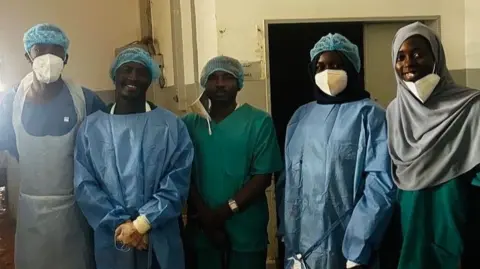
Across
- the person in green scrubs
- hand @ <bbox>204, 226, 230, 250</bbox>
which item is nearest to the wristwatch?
the person in green scrubs

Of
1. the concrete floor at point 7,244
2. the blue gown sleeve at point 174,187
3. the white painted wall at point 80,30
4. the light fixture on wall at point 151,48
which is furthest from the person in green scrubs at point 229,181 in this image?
the white painted wall at point 80,30

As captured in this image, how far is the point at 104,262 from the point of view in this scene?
7.06 feet

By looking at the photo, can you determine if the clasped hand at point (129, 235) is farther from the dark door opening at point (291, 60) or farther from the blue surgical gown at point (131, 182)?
the dark door opening at point (291, 60)

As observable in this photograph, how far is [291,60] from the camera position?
12.4 ft

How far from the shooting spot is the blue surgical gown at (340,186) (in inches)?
76.5

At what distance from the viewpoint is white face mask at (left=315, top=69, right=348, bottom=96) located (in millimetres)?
2088

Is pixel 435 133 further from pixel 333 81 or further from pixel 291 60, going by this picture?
pixel 291 60

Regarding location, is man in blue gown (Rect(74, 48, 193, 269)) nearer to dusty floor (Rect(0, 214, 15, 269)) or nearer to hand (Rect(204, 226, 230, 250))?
hand (Rect(204, 226, 230, 250))

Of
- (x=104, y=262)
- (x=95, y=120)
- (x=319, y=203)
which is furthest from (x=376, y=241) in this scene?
(x=95, y=120)

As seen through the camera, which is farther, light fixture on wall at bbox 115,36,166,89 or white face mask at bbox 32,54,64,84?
light fixture on wall at bbox 115,36,166,89

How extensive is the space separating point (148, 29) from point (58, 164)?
101 inches

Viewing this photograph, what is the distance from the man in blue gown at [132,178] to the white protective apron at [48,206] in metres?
0.12

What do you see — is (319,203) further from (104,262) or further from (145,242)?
(104,262)

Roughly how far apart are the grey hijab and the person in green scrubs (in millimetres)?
589
